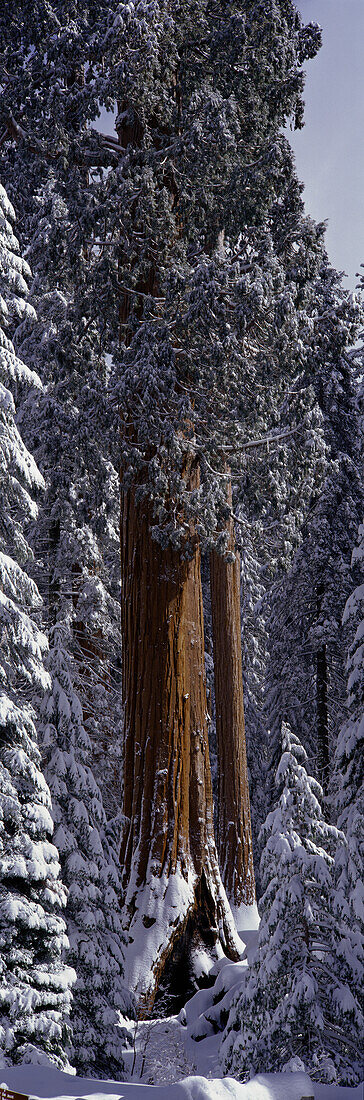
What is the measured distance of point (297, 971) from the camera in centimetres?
561

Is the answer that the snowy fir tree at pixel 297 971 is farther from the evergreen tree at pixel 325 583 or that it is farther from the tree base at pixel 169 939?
the evergreen tree at pixel 325 583

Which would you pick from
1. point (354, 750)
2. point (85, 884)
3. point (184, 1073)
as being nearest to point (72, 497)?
point (354, 750)

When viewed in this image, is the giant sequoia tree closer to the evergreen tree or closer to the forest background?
the forest background

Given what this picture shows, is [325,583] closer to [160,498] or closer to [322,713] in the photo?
[322,713]

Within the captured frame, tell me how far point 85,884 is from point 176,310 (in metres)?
5.97

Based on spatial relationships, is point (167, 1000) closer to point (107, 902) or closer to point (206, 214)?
point (107, 902)

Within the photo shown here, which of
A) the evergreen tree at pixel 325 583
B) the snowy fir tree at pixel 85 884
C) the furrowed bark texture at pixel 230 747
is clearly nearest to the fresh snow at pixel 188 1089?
the snowy fir tree at pixel 85 884

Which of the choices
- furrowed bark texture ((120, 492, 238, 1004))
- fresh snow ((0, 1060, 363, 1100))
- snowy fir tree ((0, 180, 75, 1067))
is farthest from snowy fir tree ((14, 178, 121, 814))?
fresh snow ((0, 1060, 363, 1100))

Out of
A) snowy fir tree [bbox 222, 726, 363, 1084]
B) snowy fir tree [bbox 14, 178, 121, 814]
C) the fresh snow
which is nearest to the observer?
the fresh snow

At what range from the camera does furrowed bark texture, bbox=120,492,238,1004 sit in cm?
922

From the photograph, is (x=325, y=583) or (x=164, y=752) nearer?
(x=164, y=752)

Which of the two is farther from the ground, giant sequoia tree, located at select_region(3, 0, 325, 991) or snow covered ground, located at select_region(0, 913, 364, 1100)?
giant sequoia tree, located at select_region(3, 0, 325, 991)

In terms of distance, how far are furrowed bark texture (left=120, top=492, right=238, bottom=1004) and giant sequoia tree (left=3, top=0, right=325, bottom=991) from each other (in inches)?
0.8

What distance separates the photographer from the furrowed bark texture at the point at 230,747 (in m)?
14.7
